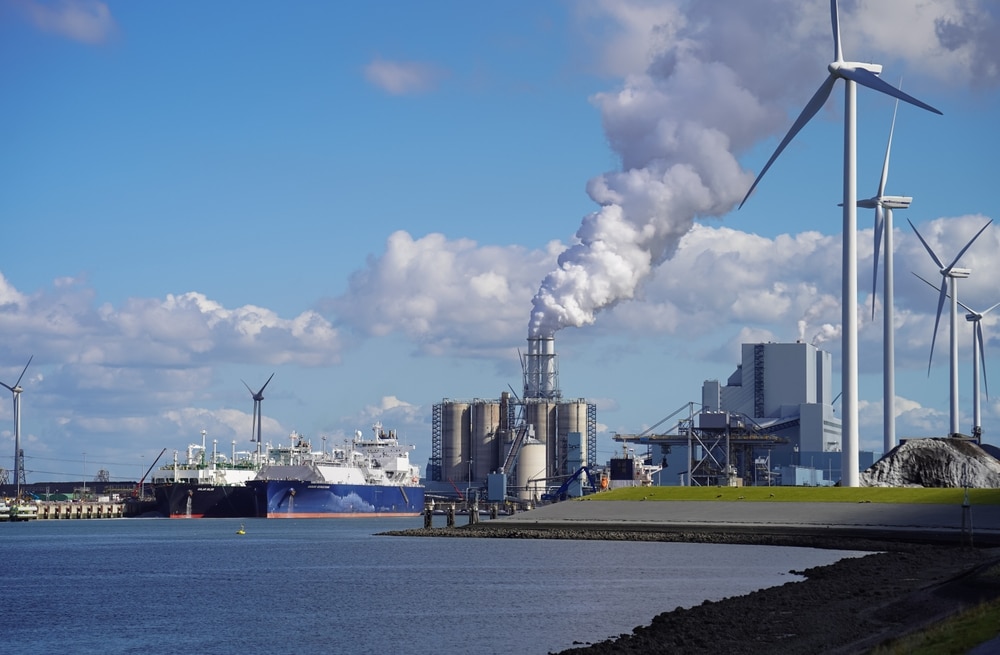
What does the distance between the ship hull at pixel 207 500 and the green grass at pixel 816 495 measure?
93.8m

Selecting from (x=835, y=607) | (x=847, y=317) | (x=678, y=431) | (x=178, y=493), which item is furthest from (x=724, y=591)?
(x=178, y=493)

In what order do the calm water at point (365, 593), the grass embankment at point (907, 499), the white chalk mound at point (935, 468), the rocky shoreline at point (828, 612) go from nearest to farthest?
the grass embankment at point (907, 499) < the rocky shoreline at point (828, 612) < the calm water at point (365, 593) < the white chalk mound at point (935, 468)

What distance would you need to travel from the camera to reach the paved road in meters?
81.2

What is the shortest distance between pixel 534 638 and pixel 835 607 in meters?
9.88

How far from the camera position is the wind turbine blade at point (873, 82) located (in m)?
76.4

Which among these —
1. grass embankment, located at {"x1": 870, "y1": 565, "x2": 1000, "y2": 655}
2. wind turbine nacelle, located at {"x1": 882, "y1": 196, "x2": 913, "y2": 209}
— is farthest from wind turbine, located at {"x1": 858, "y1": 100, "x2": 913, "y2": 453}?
grass embankment, located at {"x1": 870, "y1": 565, "x2": 1000, "y2": 655}

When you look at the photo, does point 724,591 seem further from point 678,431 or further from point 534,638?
point 678,431

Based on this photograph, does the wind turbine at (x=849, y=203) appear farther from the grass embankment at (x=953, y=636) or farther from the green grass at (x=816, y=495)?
the grass embankment at (x=953, y=636)

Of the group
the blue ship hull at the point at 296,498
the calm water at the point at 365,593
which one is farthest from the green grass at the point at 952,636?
the blue ship hull at the point at 296,498

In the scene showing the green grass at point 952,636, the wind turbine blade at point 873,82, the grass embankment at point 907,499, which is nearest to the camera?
the green grass at point 952,636

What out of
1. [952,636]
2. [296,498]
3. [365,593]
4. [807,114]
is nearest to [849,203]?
[807,114]

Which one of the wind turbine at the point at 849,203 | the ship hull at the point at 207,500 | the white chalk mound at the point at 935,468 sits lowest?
the ship hull at the point at 207,500

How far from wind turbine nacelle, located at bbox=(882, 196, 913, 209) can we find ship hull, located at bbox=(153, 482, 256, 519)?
112356 mm

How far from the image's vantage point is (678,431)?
168m
